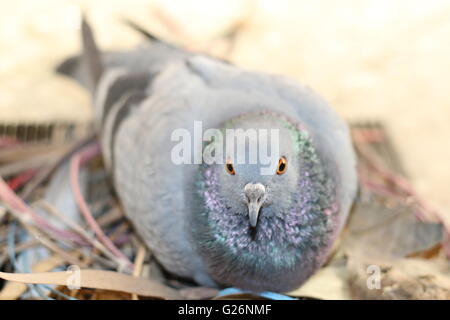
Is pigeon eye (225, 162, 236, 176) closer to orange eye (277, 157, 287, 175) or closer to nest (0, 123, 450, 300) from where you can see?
orange eye (277, 157, 287, 175)

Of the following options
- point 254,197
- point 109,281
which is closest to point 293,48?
point 254,197

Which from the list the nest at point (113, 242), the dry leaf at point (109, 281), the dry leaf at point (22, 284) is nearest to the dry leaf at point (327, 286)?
the nest at point (113, 242)

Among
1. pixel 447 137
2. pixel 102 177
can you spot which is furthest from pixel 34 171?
pixel 447 137

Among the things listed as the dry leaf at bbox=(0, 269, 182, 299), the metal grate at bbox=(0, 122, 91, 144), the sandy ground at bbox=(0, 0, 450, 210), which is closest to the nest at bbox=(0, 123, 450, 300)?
the dry leaf at bbox=(0, 269, 182, 299)

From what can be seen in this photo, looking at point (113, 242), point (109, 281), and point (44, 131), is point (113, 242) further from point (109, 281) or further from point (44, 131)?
point (44, 131)

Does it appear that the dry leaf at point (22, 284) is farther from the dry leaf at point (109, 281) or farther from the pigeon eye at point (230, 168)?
the pigeon eye at point (230, 168)
